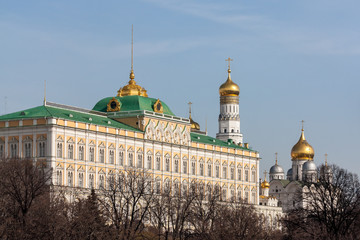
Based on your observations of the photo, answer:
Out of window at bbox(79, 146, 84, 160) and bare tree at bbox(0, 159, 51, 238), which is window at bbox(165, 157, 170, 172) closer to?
window at bbox(79, 146, 84, 160)

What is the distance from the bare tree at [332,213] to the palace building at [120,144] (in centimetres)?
3356

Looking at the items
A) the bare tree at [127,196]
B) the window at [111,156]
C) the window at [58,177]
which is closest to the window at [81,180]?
the bare tree at [127,196]

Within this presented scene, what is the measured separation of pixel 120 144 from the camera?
16938cm

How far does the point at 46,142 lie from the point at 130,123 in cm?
2259

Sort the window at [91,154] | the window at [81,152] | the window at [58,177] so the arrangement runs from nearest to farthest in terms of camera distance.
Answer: the window at [58,177] → the window at [81,152] → the window at [91,154]

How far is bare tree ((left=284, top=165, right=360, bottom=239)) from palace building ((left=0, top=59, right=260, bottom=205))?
33.6 m

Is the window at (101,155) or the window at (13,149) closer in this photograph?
the window at (13,149)

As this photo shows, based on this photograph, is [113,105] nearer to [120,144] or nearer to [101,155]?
[120,144]

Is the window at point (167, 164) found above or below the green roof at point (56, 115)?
below

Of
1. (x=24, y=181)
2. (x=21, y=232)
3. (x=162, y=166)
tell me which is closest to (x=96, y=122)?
(x=162, y=166)

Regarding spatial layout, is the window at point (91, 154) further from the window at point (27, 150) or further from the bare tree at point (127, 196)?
the window at point (27, 150)

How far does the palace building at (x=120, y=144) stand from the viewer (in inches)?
6216

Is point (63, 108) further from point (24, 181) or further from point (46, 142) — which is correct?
point (24, 181)

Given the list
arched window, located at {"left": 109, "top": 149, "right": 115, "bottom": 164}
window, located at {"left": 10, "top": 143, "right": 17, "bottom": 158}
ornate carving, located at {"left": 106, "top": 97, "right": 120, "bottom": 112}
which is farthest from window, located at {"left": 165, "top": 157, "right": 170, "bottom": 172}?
window, located at {"left": 10, "top": 143, "right": 17, "bottom": 158}
